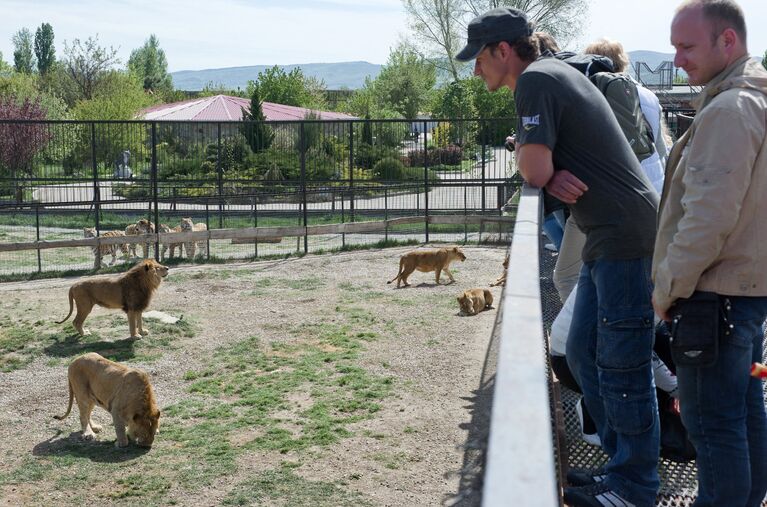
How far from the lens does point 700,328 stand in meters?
2.84

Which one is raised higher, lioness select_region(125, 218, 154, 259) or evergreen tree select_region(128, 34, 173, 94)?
evergreen tree select_region(128, 34, 173, 94)

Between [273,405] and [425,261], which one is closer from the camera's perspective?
[273,405]

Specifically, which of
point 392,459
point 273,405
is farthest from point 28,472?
point 392,459

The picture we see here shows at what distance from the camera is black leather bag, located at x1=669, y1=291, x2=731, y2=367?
2842 millimetres

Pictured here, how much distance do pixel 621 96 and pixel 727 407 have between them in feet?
5.99

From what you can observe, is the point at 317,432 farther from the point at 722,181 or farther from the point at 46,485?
the point at 722,181

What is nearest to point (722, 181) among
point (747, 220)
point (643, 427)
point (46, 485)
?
point (747, 220)

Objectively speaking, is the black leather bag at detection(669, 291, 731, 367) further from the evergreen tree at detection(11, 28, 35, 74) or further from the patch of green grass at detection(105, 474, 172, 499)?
the evergreen tree at detection(11, 28, 35, 74)

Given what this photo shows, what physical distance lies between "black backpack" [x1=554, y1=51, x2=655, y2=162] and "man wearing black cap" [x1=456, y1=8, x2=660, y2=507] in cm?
98

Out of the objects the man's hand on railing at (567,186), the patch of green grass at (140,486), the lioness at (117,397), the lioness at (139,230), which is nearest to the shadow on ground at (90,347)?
the lioness at (117,397)

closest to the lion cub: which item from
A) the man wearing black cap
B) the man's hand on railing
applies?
the man wearing black cap

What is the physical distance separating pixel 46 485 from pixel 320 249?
13902 mm

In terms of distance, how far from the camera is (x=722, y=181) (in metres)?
2.74

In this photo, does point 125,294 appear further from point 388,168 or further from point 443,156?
point 443,156
